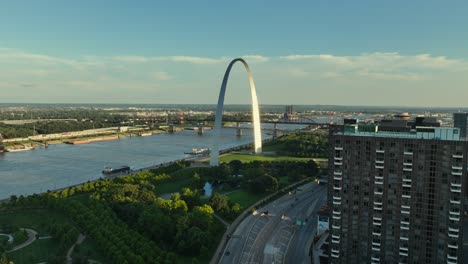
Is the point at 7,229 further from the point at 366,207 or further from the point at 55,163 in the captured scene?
the point at 55,163

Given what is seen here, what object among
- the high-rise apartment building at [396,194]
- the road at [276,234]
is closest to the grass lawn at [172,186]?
the road at [276,234]

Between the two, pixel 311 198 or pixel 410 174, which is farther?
pixel 311 198

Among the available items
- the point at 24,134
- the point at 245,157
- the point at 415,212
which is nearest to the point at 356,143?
the point at 415,212

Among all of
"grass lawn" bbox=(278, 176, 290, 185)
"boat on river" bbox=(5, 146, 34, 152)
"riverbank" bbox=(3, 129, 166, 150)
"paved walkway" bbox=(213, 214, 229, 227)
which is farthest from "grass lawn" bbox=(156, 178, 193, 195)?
"riverbank" bbox=(3, 129, 166, 150)

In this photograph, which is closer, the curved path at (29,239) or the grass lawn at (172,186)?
the curved path at (29,239)

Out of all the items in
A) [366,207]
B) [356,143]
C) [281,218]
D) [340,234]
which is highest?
[356,143]

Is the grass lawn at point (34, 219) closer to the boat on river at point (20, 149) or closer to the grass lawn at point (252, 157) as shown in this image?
the grass lawn at point (252, 157)

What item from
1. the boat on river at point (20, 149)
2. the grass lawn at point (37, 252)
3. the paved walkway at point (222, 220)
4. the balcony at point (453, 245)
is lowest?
the paved walkway at point (222, 220)
